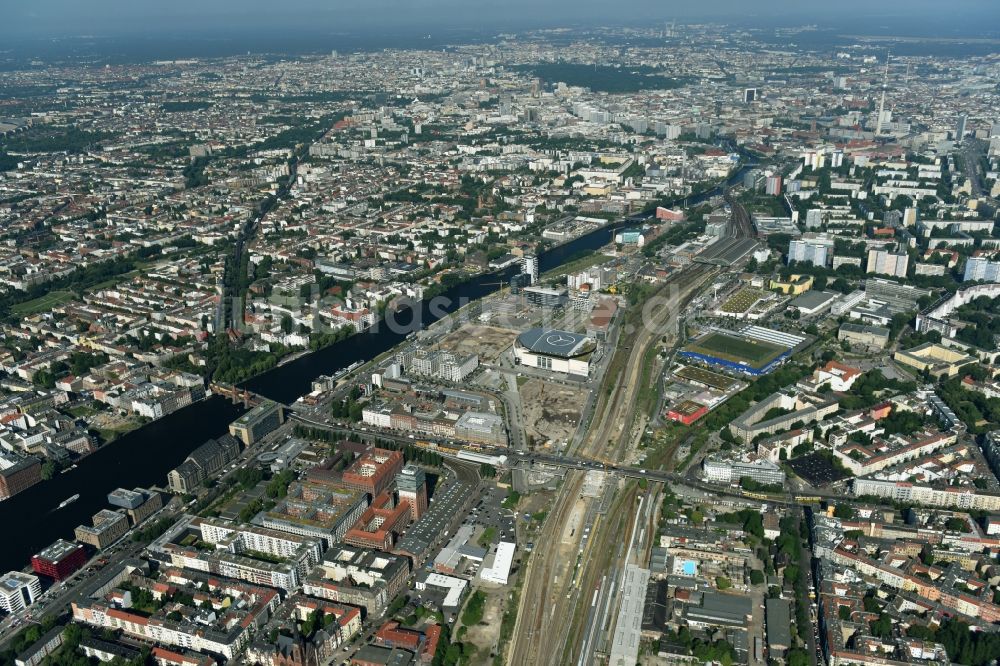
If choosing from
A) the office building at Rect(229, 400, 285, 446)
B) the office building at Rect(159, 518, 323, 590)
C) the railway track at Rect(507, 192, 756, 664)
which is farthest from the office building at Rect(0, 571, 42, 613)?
the railway track at Rect(507, 192, 756, 664)

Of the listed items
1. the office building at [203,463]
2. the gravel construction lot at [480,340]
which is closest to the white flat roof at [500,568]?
the office building at [203,463]

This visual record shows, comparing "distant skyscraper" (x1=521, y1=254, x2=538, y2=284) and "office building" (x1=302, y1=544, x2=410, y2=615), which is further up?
"distant skyscraper" (x1=521, y1=254, x2=538, y2=284)

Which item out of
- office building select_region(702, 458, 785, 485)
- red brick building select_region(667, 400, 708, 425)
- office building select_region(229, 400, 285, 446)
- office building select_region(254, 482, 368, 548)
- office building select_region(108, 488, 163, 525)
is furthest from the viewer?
red brick building select_region(667, 400, 708, 425)

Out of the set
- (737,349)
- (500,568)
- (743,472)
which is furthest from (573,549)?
(737,349)

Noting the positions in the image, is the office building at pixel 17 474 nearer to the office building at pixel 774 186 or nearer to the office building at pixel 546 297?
the office building at pixel 546 297

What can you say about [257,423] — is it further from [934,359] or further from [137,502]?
[934,359]

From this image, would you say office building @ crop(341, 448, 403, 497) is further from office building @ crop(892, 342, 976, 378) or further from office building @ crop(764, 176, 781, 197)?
office building @ crop(764, 176, 781, 197)

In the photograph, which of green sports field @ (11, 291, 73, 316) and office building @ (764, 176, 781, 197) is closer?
green sports field @ (11, 291, 73, 316)
